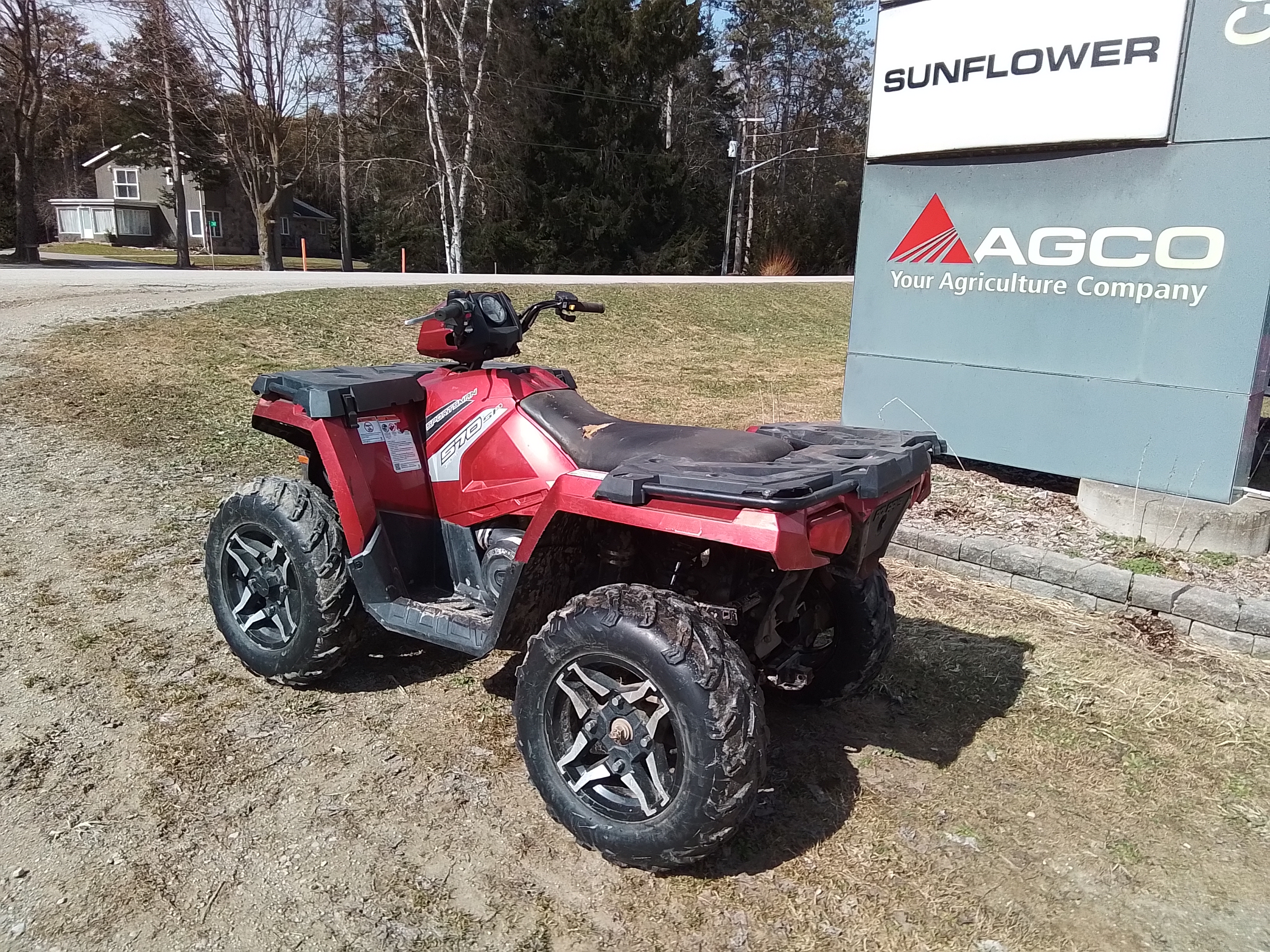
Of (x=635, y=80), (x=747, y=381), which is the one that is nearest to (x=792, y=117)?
(x=635, y=80)

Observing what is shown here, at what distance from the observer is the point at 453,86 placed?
108 ft

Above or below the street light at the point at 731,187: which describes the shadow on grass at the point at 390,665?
below

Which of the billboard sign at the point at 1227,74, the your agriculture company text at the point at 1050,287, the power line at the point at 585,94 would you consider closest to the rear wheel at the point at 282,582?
the your agriculture company text at the point at 1050,287

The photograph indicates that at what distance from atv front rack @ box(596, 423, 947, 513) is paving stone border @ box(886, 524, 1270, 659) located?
2190 millimetres

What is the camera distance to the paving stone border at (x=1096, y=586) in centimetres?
433

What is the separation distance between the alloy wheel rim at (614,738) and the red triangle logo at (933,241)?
16.9 feet

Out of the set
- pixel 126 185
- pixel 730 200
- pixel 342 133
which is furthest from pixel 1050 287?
pixel 126 185

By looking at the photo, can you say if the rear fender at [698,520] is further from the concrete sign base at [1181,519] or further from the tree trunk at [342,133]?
the tree trunk at [342,133]

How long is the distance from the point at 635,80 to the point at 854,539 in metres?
38.3

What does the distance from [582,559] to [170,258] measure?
163ft

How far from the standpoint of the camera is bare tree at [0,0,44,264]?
29.8 metres

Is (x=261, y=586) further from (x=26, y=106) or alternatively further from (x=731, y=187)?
(x=731, y=187)

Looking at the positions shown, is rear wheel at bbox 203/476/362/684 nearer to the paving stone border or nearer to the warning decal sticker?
the warning decal sticker

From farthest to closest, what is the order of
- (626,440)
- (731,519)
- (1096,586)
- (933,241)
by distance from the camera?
(933,241)
(1096,586)
(626,440)
(731,519)
